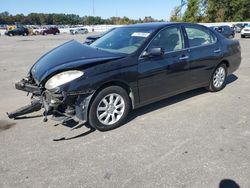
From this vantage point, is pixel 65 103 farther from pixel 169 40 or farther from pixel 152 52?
pixel 169 40

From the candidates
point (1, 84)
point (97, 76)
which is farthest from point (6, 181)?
point (1, 84)

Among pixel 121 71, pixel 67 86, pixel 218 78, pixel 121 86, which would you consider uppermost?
pixel 121 71

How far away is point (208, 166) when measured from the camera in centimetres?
329

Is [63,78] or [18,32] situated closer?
[63,78]

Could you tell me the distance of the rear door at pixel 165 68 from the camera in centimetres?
462

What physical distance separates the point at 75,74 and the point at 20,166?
55.3 inches

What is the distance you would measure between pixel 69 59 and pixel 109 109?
99 centimetres

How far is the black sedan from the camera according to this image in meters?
4.00

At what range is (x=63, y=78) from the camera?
395 centimetres

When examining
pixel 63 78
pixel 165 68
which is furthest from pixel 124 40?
pixel 63 78

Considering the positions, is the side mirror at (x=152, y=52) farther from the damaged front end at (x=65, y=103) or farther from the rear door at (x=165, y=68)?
the damaged front end at (x=65, y=103)

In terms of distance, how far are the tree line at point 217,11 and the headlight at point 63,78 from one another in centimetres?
5759

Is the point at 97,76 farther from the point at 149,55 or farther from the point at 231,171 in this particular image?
the point at 231,171

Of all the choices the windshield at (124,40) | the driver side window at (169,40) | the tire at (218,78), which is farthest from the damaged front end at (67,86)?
the tire at (218,78)
